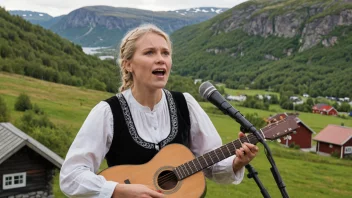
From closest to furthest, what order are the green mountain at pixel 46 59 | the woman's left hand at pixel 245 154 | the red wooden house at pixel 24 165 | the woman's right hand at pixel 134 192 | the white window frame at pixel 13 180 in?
the woman's right hand at pixel 134 192, the woman's left hand at pixel 245 154, the red wooden house at pixel 24 165, the white window frame at pixel 13 180, the green mountain at pixel 46 59

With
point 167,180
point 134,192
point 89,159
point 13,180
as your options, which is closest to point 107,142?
point 89,159

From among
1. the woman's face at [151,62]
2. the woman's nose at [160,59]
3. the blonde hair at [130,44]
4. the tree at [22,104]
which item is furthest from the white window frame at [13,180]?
the tree at [22,104]

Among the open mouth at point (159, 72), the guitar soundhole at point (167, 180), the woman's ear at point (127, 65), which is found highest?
the woman's ear at point (127, 65)

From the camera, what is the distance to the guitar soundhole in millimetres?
3010

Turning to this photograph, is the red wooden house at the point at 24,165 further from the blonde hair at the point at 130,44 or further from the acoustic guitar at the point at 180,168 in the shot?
the acoustic guitar at the point at 180,168

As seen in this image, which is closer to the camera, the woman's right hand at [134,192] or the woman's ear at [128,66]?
the woman's right hand at [134,192]

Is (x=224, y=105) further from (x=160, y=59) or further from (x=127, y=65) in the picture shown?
(x=127, y=65)

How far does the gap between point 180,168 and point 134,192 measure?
0.45 metres

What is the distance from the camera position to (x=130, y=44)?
9.69 ft

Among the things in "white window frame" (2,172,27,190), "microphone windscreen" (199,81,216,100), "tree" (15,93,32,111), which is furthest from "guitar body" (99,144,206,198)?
"tree" (15,93,32,111)

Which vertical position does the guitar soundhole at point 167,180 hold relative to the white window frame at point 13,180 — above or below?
above

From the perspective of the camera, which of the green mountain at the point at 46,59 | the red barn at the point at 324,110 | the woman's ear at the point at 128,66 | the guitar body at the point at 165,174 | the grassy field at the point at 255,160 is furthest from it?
the red barn at the point at 324,110

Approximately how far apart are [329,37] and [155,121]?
7713 inches

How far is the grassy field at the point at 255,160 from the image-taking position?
30641 mm
